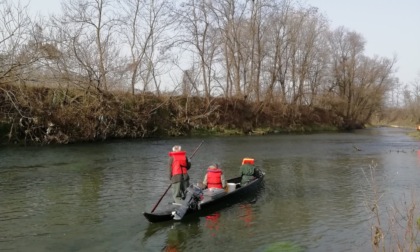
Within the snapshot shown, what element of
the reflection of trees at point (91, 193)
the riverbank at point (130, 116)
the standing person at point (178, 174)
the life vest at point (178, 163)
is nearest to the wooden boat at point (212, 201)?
the standing person at point (178, 174)

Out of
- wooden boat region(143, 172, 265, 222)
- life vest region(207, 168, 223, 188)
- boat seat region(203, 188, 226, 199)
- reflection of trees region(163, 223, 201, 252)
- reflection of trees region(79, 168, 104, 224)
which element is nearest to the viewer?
reflection of trees region(163, 223, 201, 252)

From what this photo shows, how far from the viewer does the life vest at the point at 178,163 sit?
1188 centimetres

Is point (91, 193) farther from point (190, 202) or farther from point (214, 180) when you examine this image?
point (190, 202)

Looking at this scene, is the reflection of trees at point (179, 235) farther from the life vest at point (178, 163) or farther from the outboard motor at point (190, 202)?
the life vest at point (178, 163)

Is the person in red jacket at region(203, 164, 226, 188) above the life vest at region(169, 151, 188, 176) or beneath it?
beneath

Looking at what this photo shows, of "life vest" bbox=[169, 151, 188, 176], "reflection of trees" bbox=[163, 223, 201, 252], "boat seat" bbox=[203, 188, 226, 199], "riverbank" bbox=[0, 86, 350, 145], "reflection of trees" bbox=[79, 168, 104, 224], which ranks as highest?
"riverbank" bbox=[0, 86, 350, 145]

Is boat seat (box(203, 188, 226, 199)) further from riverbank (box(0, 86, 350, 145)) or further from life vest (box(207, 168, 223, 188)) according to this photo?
riverbank (box(0, 86, 350, 145))

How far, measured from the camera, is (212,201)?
39.2 ft

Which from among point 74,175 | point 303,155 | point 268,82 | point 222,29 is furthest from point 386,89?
point 74,175

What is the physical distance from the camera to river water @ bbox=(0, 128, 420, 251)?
30.9 feet

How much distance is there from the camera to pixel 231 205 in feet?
42.2

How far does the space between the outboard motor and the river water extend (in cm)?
29

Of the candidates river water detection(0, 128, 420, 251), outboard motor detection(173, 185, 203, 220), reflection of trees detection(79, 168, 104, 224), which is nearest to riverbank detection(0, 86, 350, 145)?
river water detection(0, 128, 420, 251)

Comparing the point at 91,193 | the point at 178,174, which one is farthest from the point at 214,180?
the point at 91,193
